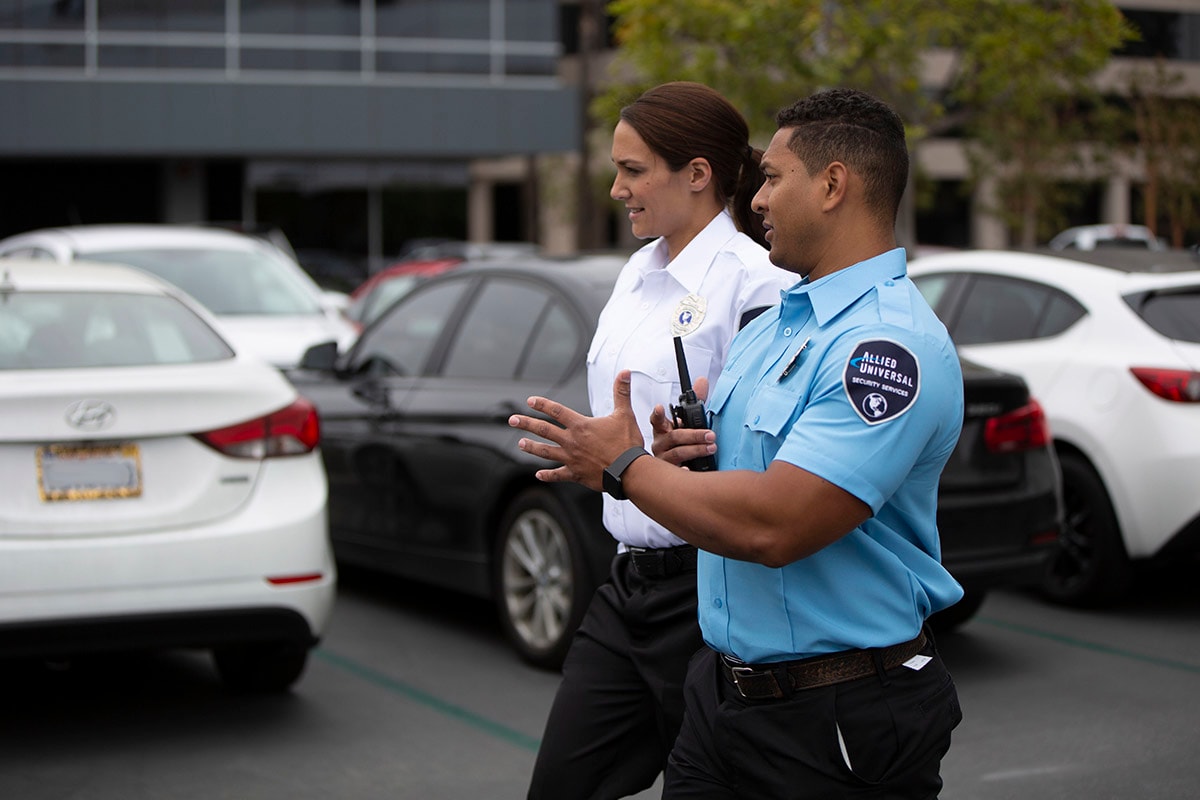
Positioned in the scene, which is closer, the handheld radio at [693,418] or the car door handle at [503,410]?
the handheld radio at [693,418]

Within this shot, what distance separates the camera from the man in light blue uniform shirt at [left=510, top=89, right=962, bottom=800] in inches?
93.4

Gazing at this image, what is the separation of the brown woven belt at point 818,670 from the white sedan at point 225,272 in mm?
7853

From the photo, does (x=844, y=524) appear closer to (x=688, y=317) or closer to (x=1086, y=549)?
(x=688, y=317)

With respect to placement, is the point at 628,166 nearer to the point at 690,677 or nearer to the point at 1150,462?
the point at 690,677

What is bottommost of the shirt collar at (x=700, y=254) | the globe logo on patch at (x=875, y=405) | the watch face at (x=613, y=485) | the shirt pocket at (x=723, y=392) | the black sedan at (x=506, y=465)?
the black sedan at (x=506, y=465)

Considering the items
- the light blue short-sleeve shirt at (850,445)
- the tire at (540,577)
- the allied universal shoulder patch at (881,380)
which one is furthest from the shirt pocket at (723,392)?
the tire at (540,577)

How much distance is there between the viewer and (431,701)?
19.0 feet

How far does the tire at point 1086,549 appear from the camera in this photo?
23.4ft

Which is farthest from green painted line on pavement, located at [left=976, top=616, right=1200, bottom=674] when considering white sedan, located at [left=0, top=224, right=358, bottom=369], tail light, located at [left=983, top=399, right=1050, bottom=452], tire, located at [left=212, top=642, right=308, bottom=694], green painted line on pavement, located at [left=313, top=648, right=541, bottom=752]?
white sedan, located at [left=0, top=224, right=358, bottom=369]

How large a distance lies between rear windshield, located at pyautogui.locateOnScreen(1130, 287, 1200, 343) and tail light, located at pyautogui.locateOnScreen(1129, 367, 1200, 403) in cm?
19

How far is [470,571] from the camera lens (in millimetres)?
6555

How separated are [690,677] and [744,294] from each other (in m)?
0.87

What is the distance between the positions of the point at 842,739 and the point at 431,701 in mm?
3494

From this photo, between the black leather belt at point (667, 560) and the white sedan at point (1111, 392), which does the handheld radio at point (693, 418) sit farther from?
the white sedan at point (1111, 392)
